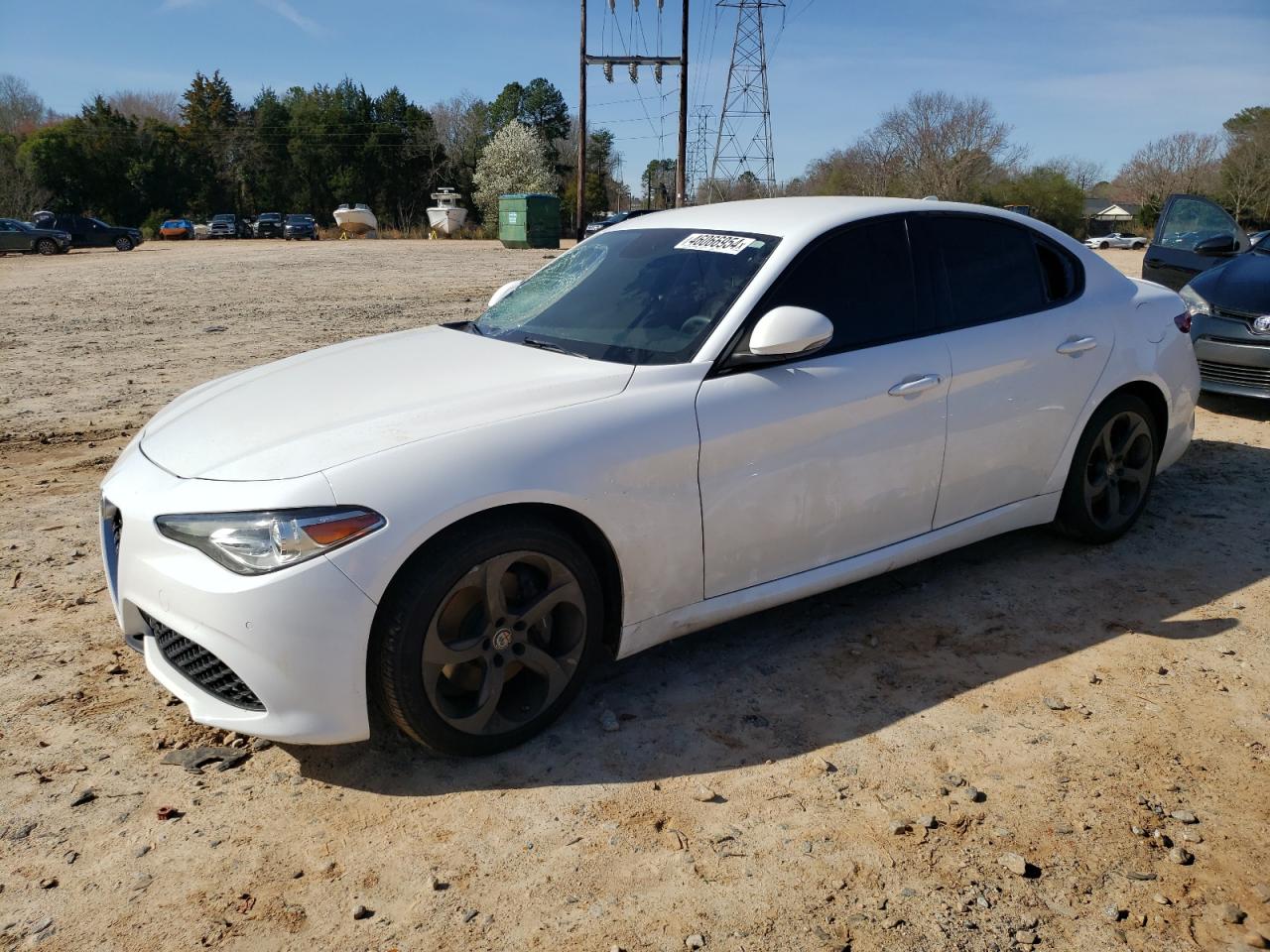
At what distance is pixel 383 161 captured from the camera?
235 ft

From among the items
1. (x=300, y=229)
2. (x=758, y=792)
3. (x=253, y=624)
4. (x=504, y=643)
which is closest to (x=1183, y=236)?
(x=758, y=792)

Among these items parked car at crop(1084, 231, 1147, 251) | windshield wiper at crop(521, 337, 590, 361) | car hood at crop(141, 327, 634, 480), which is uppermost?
parked car at crop(1084, 231, 1147, 251)

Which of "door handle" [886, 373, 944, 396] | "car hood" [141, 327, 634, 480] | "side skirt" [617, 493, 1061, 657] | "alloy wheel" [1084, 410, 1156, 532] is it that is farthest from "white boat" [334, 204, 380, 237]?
"door handle" [886, 373, 944, 396]

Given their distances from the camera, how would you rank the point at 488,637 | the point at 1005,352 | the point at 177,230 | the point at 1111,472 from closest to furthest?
1. the point at 488,637
2. the point at 1005,352
3. the point at 1111,472
4. the point at 177,230

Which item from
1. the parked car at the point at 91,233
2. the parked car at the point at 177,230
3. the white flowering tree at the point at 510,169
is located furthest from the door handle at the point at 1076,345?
the white flowering tree at the point at 510,169

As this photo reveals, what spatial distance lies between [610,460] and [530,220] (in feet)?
126

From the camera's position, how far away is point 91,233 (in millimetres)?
41156

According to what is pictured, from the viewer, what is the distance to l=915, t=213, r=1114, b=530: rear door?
395cm

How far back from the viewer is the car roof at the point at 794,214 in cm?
378

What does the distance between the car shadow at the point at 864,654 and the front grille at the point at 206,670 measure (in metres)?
0.39

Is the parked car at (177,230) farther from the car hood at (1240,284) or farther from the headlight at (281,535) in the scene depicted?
the headlight at (281,535)

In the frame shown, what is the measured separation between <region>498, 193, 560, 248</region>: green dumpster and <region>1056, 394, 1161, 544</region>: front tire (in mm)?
36926

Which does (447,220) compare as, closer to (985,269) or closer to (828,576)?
(985,269)

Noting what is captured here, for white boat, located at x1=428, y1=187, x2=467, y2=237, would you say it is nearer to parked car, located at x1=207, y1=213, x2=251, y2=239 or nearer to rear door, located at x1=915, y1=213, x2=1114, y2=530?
parked car, located at x1=207, y1=213, x2=251, y2=239
